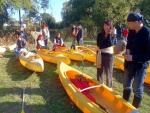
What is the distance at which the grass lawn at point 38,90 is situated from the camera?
4109 mm

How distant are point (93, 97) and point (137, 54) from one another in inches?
67.0

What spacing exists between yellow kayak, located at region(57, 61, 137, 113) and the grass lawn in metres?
0.36

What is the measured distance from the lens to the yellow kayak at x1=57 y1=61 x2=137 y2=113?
353cm

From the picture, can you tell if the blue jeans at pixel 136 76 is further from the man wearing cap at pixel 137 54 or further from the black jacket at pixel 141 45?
the black jacket at pixel 141 45

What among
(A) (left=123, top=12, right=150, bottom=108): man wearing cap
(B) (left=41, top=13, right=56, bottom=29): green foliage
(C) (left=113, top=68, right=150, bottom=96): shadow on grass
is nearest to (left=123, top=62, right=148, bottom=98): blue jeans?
(A) (left=123, top=12, right=150, bottom=108): man wearing cap

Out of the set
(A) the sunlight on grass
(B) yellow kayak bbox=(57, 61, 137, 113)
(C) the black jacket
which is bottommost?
(A) the sunlight on grass

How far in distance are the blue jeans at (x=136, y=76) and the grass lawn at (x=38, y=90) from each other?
1.09m

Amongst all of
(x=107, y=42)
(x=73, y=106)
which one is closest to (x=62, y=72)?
(x=73, y=106)

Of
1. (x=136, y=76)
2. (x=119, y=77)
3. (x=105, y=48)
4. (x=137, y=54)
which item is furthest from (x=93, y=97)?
(x=119, y=77)

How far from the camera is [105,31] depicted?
13.8 feet

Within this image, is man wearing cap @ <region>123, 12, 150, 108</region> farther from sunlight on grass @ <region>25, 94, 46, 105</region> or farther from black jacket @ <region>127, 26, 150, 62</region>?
sunlight on grass @ <region>25, 94, 46, 105</region>

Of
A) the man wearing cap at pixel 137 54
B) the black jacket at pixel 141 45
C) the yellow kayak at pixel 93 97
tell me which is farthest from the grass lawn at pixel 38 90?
the black jacket at pixel 141 45

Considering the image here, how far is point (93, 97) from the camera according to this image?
445cm

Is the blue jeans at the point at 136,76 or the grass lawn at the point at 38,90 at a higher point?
the blue jeans at the point at 136,76
